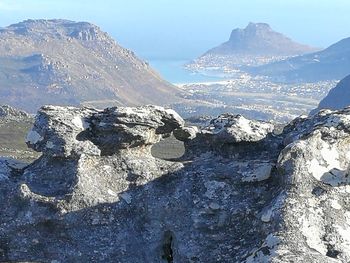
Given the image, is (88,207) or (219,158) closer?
(88,207)

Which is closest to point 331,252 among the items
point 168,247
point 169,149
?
point 168,247

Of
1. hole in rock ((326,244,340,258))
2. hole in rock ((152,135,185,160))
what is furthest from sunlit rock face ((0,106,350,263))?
hole in rock ((152,135,185,160))

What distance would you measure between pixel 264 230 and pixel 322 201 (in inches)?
107

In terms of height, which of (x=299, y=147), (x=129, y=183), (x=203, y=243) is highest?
(x=299, y=147)

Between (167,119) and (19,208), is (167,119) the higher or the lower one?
the higher one

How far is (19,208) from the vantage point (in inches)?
940

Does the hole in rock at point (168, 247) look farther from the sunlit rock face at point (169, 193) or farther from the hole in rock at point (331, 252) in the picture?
the hole in rock at point (331, 252)

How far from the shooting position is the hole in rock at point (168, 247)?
2283 cm

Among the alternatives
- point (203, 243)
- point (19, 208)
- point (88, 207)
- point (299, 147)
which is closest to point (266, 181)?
point (299, 147)

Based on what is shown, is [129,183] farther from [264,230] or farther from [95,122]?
[264,230]

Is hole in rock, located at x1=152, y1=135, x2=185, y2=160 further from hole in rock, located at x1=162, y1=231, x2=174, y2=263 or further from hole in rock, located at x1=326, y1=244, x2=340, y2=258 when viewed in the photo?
hole in rock, located at x1=326, y1=244, x2=340, y2=258

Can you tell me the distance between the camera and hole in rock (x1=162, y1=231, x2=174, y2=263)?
22.8 m

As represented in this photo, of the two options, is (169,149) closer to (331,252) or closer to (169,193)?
(169,193)

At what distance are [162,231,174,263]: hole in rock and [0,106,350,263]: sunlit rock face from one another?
5 centimetres
